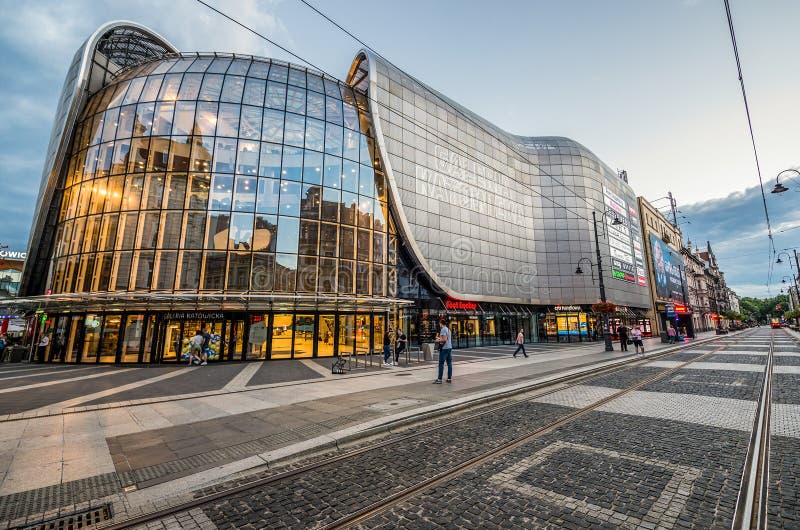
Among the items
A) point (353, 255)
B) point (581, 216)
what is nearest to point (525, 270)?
point (581, 216)

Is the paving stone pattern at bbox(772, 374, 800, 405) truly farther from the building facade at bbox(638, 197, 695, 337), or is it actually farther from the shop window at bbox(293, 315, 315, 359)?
the building facade at bbox(638, 197, 695, 337)

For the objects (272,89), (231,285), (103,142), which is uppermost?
(272,89)

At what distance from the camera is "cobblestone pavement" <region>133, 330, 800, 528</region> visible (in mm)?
3412

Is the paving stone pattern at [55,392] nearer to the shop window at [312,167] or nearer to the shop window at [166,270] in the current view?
the shop window at [166,270]

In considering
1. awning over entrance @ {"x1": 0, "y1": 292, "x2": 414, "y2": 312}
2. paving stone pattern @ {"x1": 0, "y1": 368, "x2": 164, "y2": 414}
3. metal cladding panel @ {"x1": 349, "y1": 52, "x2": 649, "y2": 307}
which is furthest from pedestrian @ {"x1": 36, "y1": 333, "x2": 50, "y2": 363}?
metal cladding panel @ {"x1": 349, "y1": 52, "x2": 649, "y2": 307}

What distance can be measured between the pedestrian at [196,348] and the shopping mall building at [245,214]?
1.07 meters

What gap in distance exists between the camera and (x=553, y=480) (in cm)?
422

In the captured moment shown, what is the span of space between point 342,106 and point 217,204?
13.1m

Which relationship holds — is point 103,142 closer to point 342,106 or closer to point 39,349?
point 39,349

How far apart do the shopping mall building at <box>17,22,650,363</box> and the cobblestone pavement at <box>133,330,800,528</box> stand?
14.5m

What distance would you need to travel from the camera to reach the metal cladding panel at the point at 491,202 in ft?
95.1

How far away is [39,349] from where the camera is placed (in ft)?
67.4

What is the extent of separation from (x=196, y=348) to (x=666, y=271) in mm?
68991

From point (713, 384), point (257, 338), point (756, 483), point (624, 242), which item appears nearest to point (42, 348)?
point (257, 338)
